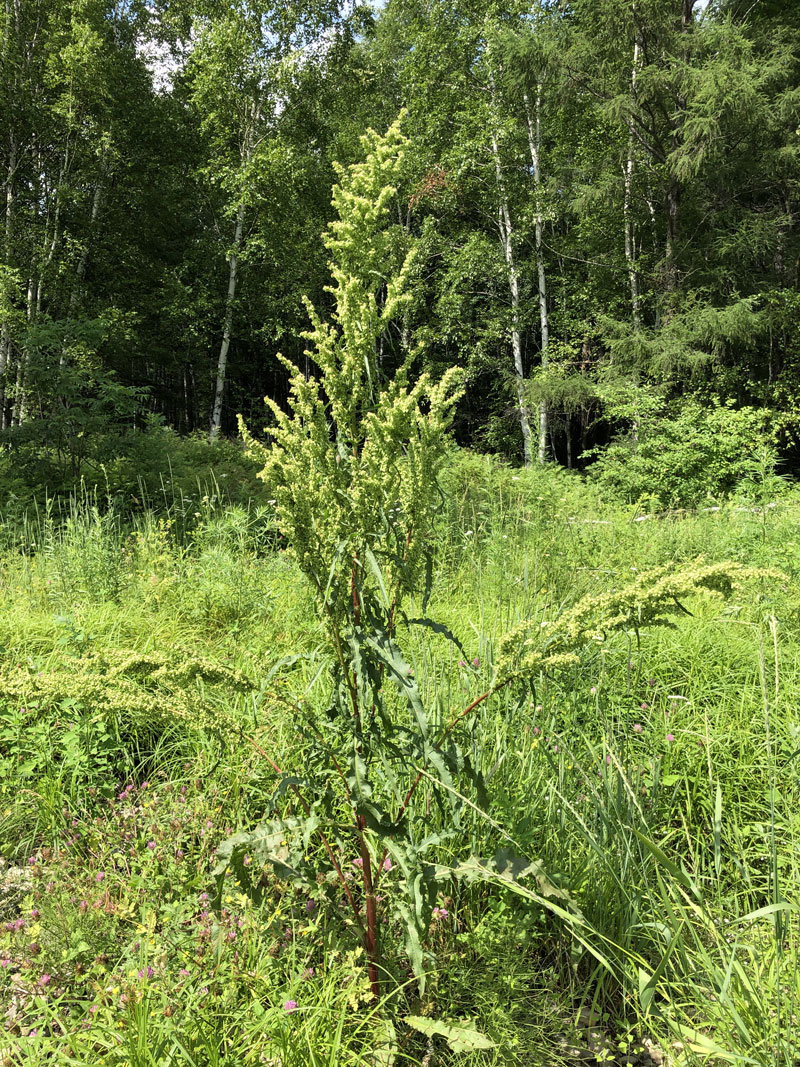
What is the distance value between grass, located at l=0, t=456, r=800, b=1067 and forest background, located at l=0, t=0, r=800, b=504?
594 cm

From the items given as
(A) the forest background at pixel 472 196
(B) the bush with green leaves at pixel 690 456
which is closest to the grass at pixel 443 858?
(A) the forest background at pixel 472 196

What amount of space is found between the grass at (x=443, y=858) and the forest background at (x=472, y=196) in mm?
5941

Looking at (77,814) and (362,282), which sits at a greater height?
(362,282)

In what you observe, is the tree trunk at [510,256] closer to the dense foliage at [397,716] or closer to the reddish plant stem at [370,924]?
the dense foliage at [397,716]

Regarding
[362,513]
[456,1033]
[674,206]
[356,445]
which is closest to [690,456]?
[674,206]

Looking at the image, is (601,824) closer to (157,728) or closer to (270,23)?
(157,728)

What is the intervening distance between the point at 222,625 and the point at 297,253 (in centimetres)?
1656

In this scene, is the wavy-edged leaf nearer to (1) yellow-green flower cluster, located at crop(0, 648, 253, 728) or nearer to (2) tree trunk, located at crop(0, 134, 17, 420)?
(1) yellow-green flower cluster, located at crop(0, 648, 253, 728)

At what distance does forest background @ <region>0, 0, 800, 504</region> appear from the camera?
1184 cm

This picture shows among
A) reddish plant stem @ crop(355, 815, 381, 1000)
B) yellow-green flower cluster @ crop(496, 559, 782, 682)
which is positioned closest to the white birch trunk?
reddish plant stem @ crop(355, 815, 381, 1000)

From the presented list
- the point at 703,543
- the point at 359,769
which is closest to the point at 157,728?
the point at 359,769

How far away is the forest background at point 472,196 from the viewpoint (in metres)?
11.8

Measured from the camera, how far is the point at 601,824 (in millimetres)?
1907

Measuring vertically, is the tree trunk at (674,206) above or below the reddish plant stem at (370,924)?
above
